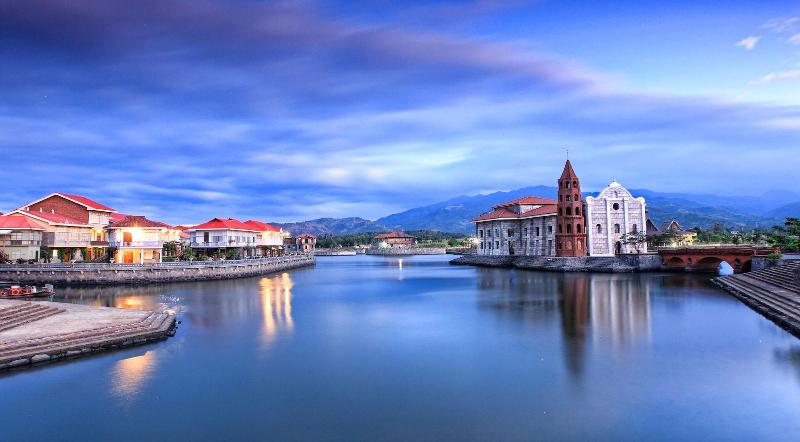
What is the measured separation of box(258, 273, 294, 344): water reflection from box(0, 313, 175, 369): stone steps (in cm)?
524

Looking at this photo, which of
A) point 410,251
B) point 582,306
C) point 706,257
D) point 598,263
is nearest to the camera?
point 582,306

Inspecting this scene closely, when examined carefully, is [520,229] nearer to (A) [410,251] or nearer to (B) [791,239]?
(B) [791,239]

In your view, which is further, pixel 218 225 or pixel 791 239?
pixel 218 225

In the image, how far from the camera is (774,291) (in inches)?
1321

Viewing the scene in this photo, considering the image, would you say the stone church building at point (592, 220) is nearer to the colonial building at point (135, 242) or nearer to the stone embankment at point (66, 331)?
the colonial building at point (135, 242)

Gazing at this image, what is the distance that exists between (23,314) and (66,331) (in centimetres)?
464

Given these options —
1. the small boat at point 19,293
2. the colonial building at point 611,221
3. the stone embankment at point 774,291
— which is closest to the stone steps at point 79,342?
the small boat at point 19,293

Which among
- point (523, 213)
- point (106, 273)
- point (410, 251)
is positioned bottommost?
point (106, 273)

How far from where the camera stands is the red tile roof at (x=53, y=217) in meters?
58.5

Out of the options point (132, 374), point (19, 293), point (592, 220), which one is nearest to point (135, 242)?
point (19, 293)

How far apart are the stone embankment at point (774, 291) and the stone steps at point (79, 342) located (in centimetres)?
3016

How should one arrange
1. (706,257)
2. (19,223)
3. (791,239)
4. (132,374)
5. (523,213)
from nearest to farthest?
(132,374) < (791,239) < (19,223) < (706,257) < (523,213)

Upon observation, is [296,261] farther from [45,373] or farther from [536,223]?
[45,373]

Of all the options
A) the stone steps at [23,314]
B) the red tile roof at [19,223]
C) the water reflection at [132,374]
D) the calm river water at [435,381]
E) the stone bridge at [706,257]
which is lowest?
the calm river water at [435,381]
